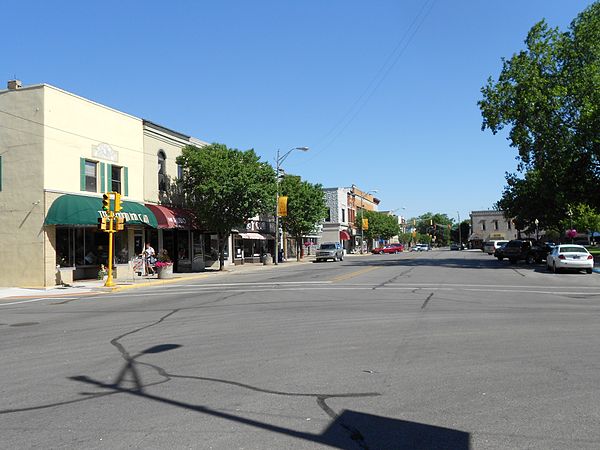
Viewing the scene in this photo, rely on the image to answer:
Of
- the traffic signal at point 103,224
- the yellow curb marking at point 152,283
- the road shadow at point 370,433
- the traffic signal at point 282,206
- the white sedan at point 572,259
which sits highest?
the traffic signal at point 282,206

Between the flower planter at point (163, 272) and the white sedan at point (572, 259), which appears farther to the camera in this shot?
the flower planter at point (163, 272)

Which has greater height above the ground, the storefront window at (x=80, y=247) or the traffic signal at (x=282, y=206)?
the traffic signal at (x=282, y=206)

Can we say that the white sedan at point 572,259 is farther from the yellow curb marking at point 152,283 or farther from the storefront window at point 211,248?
the storefront window at point 211,248

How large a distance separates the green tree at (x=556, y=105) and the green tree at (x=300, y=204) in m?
19.8

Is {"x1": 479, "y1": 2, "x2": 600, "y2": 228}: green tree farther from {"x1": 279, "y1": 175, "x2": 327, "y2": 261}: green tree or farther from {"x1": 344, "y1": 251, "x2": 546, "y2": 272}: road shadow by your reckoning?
{"x1": 279, "y1": 175, "x2": 327, "y2": 261}: green tree

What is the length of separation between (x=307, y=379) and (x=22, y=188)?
73.2ft

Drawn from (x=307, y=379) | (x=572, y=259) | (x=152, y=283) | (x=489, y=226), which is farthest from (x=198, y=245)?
(x=489, y=226)

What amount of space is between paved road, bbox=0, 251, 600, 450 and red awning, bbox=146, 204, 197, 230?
1774cm

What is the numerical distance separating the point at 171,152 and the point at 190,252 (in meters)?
6.91

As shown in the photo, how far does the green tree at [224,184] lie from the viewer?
33250mm

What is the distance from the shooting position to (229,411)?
546 cm

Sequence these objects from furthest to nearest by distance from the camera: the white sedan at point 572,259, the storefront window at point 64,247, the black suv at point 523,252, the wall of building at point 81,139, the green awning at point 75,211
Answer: the black suv at point 523,252, the white sedan at point 572,259, the storefront window at point 64,247, the wall of building at point 81,139, the green awning at point 75,211

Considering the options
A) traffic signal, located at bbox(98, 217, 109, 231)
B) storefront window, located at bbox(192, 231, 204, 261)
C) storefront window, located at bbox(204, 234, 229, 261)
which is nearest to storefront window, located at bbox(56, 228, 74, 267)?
traffic signal, located at bbox(98, 217, 109, 231)

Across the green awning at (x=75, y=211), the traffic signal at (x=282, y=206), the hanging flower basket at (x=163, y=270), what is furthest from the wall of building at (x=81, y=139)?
the traffic signal at (x=282, y=206)
